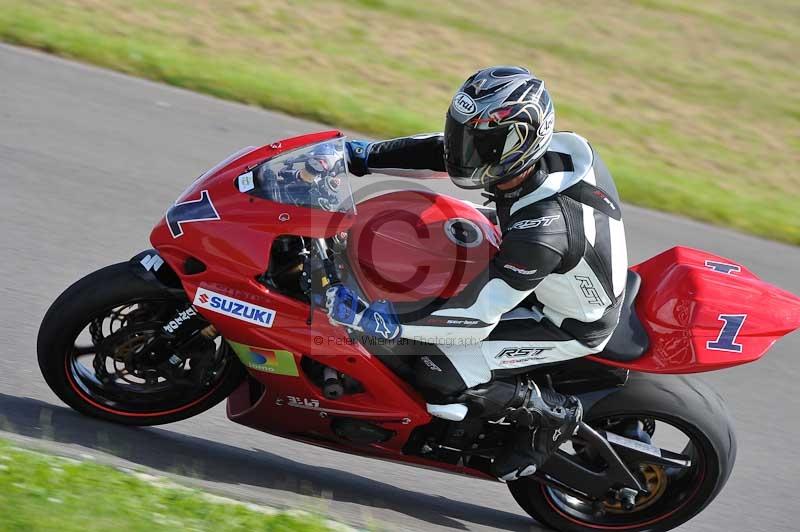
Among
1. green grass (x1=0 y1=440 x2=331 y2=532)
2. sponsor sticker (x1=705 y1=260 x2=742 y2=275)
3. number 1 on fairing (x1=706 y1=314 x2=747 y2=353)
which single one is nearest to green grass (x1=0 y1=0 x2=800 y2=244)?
sponsor sticker (x1=705 y1=260 x2=742 y2=275)

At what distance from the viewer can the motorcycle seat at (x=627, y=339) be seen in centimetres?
430

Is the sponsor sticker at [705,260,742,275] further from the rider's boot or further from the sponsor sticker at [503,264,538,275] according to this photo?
the sponsor sticker at [503,264,538,275]

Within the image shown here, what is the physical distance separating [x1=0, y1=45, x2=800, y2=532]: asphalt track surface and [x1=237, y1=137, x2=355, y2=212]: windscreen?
1204 millimetres

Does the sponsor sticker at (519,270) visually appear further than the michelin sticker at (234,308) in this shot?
No

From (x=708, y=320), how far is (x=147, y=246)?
11.4 feet

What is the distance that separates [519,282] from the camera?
152 inches

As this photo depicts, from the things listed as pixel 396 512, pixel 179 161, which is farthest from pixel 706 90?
pixel 396 512

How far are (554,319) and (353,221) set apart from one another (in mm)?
908

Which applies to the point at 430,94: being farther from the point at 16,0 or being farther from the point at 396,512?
the point at 396,512

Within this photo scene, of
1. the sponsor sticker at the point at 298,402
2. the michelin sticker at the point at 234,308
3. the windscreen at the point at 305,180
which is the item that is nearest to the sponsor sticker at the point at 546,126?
the windscreen at the point at 305,180

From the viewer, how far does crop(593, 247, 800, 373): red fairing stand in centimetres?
425

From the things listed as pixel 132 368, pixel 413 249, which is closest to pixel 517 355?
pixel 413 249

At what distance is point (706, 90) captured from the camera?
12141 mm

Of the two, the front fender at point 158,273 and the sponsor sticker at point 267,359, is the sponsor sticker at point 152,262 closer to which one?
the front fender at point 158,273
